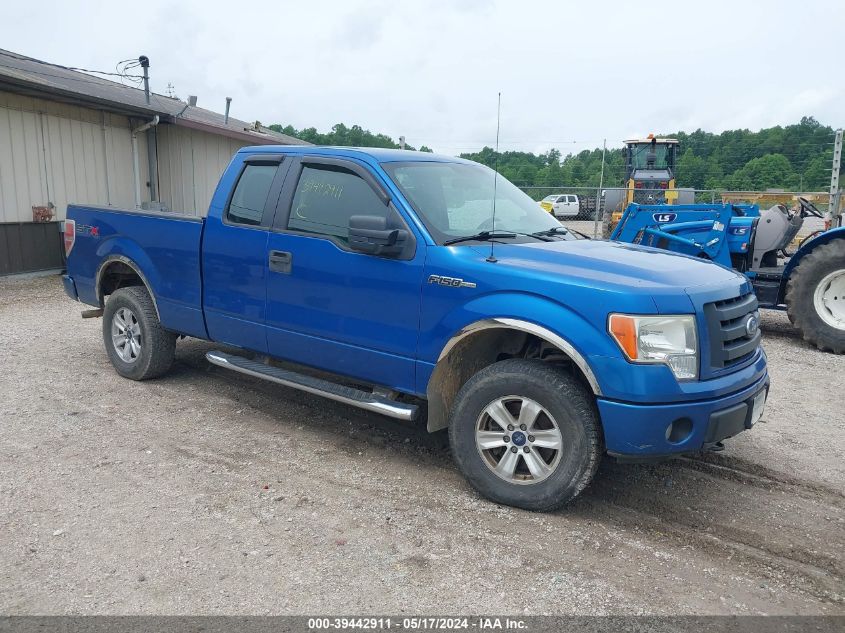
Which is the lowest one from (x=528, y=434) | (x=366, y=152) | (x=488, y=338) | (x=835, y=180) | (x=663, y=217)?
(x=528, y=434)

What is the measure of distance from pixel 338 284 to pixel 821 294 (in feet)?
21.4

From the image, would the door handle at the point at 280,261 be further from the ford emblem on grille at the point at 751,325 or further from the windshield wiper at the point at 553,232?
the ford emblem on grille at the point at 751,325

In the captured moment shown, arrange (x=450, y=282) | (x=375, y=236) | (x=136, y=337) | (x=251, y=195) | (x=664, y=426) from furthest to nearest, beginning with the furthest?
(x=136, y=337) → (x=251, y=195) → (x=375, y=236) → (x=450, y=282) → (x=664, y=426)

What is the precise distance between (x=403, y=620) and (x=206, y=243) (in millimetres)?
3428

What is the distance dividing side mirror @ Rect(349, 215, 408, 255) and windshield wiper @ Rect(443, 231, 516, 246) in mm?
292

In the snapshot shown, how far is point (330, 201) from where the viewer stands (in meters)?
4.86

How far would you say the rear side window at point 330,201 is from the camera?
15.4 ft

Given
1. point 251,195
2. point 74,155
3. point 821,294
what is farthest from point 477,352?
point 74,155

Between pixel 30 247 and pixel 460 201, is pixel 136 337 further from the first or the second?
pixel 30 247

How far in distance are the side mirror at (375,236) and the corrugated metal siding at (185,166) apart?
12450mm

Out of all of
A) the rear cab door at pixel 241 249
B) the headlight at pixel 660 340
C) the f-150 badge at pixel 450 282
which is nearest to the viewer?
the headlight at pixel 660 340

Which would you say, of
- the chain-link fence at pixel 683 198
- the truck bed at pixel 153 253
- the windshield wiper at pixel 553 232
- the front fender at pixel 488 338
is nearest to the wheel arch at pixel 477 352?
the front fender at pixel 488 338

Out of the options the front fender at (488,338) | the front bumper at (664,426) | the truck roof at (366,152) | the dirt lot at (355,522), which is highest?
the truck roof at (366,152)

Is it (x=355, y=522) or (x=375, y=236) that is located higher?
→ (x=375, y=236)
